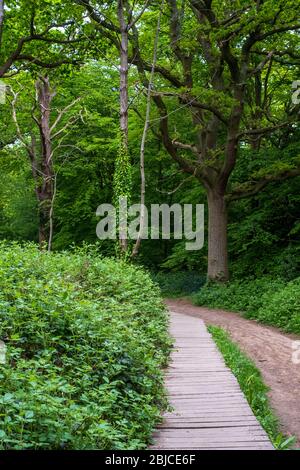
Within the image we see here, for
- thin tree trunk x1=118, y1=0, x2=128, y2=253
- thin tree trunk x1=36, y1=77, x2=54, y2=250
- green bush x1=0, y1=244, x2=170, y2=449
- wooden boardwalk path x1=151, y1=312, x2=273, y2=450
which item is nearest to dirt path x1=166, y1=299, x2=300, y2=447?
wooden boardwalk path x1=151, y1=312, x2=273, y2=450

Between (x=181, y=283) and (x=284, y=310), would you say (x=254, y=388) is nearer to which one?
(x=284, y=310)

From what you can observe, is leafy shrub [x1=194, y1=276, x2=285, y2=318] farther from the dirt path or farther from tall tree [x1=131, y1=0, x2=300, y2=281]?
tall tree [x1=131, y1=0, x2=300, y2=281]

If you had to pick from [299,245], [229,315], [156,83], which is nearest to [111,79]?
[156,83]

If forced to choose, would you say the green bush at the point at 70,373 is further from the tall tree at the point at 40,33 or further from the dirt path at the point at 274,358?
the tall tree at the point at 40,33

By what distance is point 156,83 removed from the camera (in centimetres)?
2228

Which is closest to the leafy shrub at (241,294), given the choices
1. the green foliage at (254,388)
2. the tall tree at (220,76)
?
the tall tree at (220,76)

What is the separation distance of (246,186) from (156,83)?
21.9 feet

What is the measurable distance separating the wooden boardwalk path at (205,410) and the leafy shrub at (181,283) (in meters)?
12.1

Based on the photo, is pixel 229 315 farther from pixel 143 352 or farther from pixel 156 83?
pixel 156 83

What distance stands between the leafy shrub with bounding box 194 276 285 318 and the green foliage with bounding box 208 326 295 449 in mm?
5802

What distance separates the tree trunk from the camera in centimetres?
1888

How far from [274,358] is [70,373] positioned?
570 centimetres

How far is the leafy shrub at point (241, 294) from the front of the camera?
608 inches

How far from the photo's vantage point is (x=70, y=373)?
4.87m
